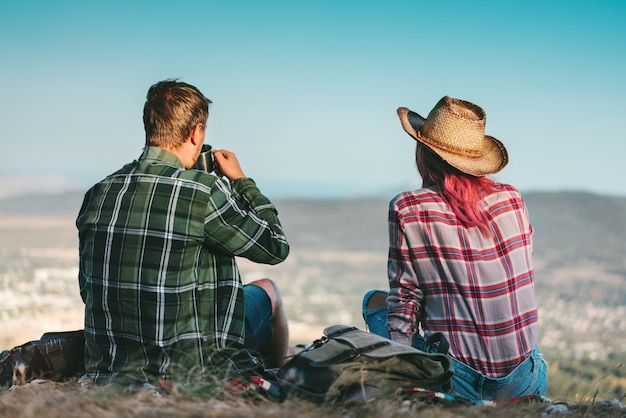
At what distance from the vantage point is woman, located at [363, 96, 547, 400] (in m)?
3.98

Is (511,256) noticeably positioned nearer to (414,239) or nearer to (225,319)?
(414,239)

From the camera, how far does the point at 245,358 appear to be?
3.93 m

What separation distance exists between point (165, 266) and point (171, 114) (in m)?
0.92

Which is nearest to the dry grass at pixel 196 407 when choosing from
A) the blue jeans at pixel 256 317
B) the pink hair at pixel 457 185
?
the blue jeans at pixel 256 317

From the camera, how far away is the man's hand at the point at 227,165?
14.1 ft

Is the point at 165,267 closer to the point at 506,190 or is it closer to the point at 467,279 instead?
the point at 467,279

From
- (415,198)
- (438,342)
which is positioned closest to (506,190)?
(415,198)

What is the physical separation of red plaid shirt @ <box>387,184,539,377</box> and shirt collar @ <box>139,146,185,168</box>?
1311mm

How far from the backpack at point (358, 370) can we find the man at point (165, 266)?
1.64 ft

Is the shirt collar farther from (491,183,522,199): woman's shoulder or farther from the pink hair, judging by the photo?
(491,183,522,199): woman's shoulder

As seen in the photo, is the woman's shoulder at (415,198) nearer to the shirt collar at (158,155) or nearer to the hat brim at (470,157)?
the hat brim at (470,157)

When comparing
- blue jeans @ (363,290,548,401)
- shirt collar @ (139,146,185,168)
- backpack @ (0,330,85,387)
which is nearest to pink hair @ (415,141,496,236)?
blue jeans @ (363,290,548,401)

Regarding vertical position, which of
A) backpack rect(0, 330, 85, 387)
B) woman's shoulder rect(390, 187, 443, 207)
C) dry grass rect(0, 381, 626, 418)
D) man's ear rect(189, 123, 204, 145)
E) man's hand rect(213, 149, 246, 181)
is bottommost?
backpack rect(0, 330, 85, 387)

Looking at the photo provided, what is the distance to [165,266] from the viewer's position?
3.72m
